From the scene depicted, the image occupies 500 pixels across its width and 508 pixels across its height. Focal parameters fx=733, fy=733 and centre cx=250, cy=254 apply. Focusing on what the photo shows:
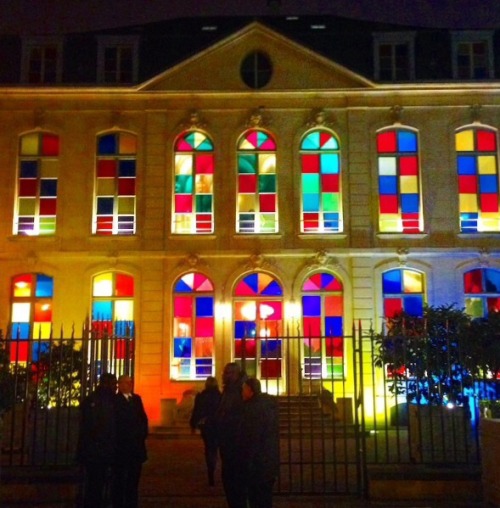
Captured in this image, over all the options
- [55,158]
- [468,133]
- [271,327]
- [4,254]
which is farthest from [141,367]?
[468,133]

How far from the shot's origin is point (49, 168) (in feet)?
69.1

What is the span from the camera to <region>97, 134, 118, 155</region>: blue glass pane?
69.4ft

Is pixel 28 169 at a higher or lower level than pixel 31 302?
higher

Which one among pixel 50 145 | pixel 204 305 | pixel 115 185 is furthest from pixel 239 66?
pixel 204 305

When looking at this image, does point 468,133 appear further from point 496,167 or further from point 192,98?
point 192,98

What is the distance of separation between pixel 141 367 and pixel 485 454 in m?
12.2

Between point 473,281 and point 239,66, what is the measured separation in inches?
354

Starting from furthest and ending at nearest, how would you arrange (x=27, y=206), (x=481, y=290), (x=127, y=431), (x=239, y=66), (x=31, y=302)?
1. (x=239, y=66)
2. (x=27, y=206)
3. (x=31, y=302)
4. (x=481, y=290)
5. (x=127, y=431)

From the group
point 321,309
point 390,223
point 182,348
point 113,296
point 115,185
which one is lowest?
point 182,348

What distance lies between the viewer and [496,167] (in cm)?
2081

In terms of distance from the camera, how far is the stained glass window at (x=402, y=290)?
20.4 m

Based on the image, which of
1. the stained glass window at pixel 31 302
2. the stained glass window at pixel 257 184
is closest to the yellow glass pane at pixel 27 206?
the stained glass window at pixel 31 302

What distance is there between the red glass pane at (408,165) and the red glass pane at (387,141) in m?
0.47

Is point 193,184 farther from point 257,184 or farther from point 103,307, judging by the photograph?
point 103,307
